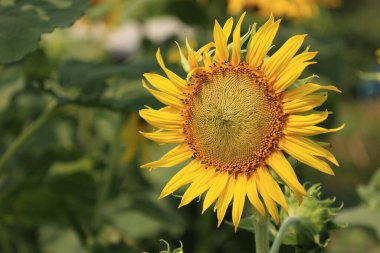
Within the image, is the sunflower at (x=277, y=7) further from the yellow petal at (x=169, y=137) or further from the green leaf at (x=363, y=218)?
the yellow petal at (x=169, y=137)

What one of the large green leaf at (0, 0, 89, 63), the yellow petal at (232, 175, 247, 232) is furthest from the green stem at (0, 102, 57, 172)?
the yellow petal at (232, 175, 247, 232)

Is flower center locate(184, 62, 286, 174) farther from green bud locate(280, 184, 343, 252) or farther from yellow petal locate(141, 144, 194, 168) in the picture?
green bud locate(280, 184, 343, 252)

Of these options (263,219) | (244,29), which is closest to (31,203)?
(244,29)

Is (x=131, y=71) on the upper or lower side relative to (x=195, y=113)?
lower

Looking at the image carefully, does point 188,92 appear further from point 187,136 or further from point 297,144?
point 297,144

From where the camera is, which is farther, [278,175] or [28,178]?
[28,178]

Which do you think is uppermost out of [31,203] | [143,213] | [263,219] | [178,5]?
[263,219]
